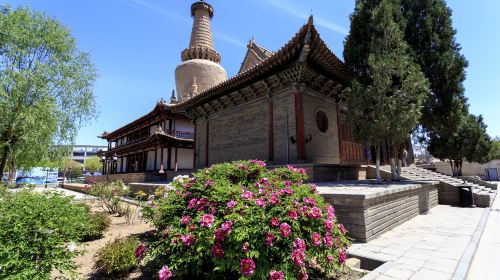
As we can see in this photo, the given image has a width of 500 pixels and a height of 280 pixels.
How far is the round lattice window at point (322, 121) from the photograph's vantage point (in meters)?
10.9

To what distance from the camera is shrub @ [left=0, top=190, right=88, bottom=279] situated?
256cm

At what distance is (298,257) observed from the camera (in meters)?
2.65

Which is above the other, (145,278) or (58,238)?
(58,238)

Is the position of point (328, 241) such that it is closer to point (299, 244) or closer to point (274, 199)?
point (299, 244)

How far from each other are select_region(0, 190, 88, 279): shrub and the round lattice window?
9431 millimetres

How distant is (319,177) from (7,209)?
7.80m

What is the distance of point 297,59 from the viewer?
9.07m

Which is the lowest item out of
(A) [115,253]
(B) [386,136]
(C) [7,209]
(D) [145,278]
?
(D) [145,278]

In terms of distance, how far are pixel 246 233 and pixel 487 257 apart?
15.3 feet

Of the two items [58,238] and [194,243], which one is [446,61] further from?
[58,238]

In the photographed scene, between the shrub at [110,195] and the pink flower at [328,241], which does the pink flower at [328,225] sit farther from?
the shrub at [110,195]

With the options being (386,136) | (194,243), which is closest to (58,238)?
(194,243)

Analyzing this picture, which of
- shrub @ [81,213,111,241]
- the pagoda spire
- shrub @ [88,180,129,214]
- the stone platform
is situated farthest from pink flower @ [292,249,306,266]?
the pagoda spire

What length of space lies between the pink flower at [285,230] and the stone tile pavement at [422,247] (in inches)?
66.8
